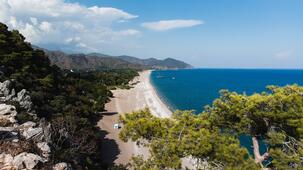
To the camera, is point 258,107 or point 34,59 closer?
point 258,107

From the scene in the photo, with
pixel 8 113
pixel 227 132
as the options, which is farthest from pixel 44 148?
pixel 227 132

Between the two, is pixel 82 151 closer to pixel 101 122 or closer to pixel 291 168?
pixel 291 168

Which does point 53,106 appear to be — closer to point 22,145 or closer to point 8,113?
point 8,113

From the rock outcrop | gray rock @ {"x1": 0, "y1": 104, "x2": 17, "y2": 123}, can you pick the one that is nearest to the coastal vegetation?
the rock outcrop

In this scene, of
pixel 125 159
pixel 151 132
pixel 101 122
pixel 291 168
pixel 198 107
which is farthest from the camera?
pixel 198 107

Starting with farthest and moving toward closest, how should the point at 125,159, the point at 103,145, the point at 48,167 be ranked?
the point at 103,145, the point at 125,159, the point at 48,167

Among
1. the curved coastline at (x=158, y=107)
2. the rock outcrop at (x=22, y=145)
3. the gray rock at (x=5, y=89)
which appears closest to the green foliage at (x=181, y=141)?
the rock outcrop at (x=22, y=145)

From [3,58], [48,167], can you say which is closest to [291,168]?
[48,167]
